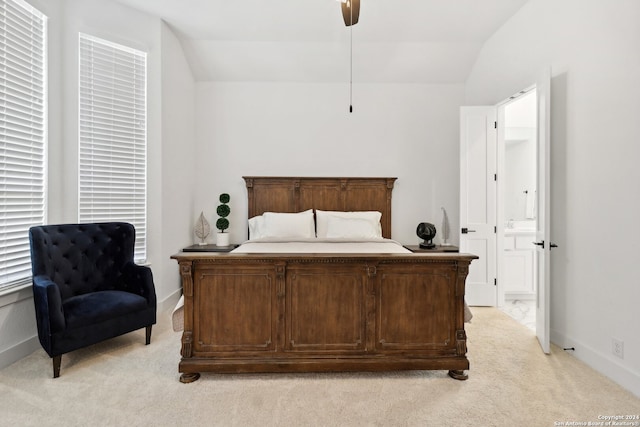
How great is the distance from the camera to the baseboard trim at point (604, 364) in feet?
7.05

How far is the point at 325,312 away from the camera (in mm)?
2322

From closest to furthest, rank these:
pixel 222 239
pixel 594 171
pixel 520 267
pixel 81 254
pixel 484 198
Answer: pixel 594 171, pixel 81 254, pixel 484 198, pixel 520 267, pixel 222 239

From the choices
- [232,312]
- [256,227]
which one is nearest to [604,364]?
[232,312]

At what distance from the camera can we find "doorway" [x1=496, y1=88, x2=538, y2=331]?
392 cm

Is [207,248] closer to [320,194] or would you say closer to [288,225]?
[288,225]

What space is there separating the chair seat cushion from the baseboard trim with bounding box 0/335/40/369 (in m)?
0.49

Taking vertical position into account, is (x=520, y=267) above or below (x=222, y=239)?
below

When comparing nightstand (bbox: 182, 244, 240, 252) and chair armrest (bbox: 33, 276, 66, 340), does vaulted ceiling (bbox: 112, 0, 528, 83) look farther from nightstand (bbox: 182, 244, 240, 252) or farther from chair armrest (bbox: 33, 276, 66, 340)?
chair armrest (bbox: 33, 276, 66, 340)

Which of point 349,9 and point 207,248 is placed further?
point 207,248

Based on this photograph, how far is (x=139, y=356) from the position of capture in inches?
104

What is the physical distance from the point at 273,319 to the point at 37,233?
199 centimetres

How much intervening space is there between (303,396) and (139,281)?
1.80 meters

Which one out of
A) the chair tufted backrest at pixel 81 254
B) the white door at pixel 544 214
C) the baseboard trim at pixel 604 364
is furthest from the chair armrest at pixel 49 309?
the baseboard trim at pixel 604 364

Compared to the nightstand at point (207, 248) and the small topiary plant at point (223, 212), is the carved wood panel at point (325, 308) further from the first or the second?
the small topiary plant at point (223, 212)
